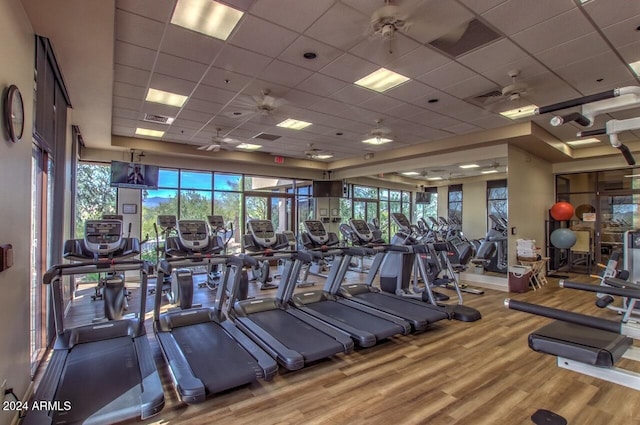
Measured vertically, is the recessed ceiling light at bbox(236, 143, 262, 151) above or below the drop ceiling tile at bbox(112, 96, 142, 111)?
below

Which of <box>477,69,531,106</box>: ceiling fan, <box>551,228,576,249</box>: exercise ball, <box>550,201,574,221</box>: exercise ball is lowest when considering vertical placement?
<box>551,228,576,249</box>: exercise ball

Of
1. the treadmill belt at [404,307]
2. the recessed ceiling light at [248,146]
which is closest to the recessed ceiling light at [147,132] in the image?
the recessed ceiling light at [248,146]

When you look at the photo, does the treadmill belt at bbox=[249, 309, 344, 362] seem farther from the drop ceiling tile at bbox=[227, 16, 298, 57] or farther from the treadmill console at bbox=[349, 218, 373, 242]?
the drop ceiling tile at bbox=[227, 16, 298, 57]

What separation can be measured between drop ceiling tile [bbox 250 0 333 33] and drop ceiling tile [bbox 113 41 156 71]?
154 cm

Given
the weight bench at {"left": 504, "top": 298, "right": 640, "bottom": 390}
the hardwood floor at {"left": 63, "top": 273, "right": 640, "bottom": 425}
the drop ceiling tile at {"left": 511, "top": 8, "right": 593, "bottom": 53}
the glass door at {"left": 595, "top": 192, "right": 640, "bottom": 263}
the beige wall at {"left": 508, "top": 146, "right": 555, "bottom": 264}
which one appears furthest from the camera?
the glass door at {"left": 595, "top": 192, "right": 640, "bottom": 263}

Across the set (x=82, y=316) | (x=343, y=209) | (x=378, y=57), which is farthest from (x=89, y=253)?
(x=343, y=209)

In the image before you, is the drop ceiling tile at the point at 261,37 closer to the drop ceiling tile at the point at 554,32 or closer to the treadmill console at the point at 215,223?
the drop ceiling tile at the point at 554,32

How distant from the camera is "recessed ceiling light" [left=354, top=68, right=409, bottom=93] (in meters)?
4.34

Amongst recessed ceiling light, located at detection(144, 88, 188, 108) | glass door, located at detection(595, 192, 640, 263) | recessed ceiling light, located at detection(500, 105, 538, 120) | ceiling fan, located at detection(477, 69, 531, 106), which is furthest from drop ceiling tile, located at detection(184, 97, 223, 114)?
glass door, located at detection(595, 192, 640, 263)

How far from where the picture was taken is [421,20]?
10.3 feet

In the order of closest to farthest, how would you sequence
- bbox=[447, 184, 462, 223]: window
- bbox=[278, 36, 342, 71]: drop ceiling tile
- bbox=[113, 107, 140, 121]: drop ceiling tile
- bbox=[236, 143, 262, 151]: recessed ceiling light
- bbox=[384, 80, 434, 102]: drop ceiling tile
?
bbox=[278, 36, 342, 71]: drop ceiling tile < bbox=[384, 80, 434, 102]: drop ceiling tile < bbox=[113, 107, 140, 121]: drop ceiling tile < bbox=[236, 143, 262, 151]: recessed ceiling light < bbox=[447, 184, 462, 223]: window

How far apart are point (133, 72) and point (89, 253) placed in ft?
8.02

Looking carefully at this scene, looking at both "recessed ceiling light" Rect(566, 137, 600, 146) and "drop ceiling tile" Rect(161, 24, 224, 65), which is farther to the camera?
"recessed ceiling light" Rect(566, 137, 600, 146)

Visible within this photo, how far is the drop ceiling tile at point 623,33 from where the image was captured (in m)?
3.17
